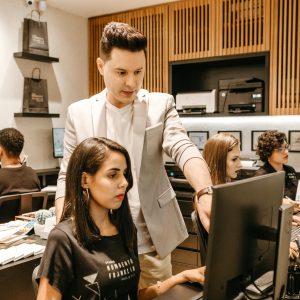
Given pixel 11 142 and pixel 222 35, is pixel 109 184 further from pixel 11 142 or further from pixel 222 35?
pixel 222 35

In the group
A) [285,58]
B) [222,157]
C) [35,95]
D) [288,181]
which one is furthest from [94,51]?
[222,157]

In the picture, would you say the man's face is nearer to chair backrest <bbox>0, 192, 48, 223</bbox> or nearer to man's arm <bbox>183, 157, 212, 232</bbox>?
man's arm <bbox>183, 157, 212, 232</bbox>

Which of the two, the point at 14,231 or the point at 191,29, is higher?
the point at 191,29

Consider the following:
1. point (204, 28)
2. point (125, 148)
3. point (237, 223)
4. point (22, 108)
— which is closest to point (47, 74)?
point (22, 108)

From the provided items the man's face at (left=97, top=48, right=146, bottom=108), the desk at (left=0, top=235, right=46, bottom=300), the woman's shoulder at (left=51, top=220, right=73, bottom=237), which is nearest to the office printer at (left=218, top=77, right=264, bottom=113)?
the desk at (left=0, top=235, right=46, bottom=300)

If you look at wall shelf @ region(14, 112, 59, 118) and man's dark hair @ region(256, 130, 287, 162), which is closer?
man's dark hair @ region(256, 130, 287, 162)

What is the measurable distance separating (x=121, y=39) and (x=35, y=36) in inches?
148

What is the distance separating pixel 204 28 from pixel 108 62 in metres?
3.86

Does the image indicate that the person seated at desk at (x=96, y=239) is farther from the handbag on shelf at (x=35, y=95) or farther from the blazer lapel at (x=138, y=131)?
the handbag on shelf at (x=35, y=95)

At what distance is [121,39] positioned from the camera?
150cm

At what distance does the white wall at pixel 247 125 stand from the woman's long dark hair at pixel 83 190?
3.64 m

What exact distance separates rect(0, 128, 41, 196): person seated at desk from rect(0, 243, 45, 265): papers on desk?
118 cm

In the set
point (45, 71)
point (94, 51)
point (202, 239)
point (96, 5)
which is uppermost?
point (96, 5)

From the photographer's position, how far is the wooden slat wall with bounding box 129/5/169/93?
542cm
